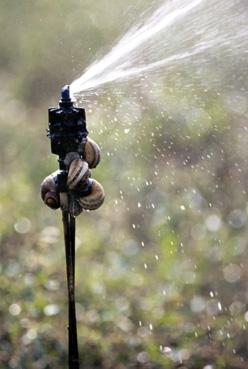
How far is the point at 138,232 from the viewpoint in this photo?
3.62 meters

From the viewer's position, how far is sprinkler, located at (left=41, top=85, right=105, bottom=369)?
5.53 ft

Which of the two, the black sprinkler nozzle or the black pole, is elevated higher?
the black sprinkler nozzle

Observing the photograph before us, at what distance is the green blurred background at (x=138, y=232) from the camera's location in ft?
10.3

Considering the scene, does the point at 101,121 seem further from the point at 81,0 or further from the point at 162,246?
the point at 81,0

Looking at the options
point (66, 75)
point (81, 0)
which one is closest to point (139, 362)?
point (66, 75)

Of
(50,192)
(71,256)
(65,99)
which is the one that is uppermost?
(65,99)

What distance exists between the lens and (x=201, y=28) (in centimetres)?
327

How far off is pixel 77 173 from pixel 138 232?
1.95 m

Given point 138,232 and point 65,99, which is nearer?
point 65,99

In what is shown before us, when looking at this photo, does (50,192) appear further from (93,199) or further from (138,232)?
(138,232)

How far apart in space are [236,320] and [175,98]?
1068mm

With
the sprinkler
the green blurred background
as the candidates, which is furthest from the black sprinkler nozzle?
the green blurred background

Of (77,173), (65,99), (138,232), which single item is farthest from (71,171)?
(138,232)

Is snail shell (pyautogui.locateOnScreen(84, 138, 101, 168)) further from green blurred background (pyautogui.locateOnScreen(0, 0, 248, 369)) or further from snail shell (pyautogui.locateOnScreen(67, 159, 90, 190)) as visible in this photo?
green blurred background (pyautogui.locateOnScreen(0, 0, 248, 369))
